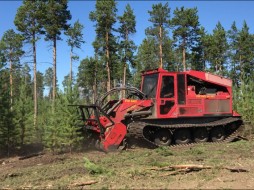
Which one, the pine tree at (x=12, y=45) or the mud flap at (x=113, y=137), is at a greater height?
the pine tree at (x=12, y=45)

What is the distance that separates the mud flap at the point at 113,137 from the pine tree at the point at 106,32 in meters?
25.7

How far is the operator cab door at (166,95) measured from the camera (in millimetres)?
14688

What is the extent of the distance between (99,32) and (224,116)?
2599 centimetres

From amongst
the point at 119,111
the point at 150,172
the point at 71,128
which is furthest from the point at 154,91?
the point at 150,172

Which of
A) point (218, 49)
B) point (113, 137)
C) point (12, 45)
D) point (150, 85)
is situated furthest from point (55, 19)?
point (218, 49)

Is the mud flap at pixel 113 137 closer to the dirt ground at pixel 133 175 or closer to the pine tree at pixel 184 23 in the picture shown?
the dirt ground at pixel 133 175

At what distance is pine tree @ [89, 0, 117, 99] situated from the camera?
38.9 m

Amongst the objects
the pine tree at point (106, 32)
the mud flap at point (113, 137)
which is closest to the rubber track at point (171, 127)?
the mud flap at point (113, 137)

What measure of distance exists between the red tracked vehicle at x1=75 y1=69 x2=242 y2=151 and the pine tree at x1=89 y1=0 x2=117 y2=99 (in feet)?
78.2

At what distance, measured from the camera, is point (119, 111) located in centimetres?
1421

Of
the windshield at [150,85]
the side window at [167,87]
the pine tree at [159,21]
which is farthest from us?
the pine tree at [159,21]

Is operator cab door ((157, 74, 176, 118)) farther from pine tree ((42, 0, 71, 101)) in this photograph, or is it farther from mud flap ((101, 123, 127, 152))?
pine tree ((42, 0, 71, 101))

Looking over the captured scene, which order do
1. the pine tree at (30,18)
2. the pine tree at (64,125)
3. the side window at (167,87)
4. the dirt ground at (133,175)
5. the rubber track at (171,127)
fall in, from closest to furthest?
the dirt ground at (133,175)
the rubber track at (171,127)
the pine tree at (64,125)
the side window at (167,87)
the pine tree at (30,18)

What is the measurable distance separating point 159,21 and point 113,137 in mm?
31912
